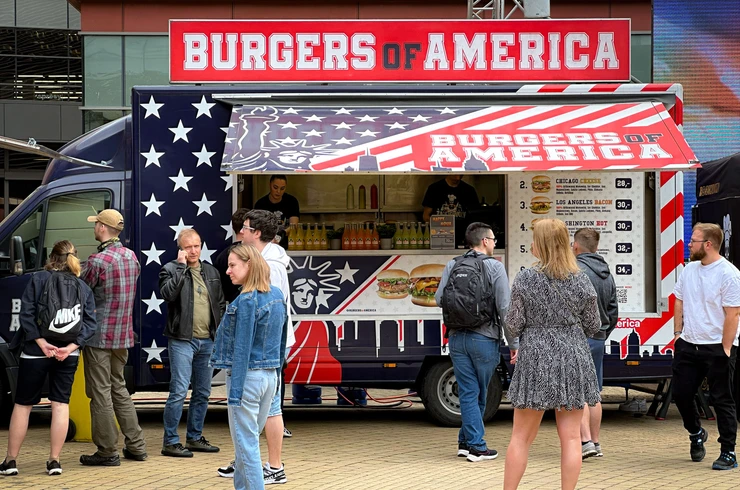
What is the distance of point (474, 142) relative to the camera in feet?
29.2

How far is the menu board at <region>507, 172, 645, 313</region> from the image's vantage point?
31.4 feet

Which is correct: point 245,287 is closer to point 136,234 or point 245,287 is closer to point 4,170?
point 136,234

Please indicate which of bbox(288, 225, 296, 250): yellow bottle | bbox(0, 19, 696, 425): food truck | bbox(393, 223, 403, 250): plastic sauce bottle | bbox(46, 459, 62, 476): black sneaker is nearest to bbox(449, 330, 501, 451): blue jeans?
bbox(0, 19, 696, 425): food truck

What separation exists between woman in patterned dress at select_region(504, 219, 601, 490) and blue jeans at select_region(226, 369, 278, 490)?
143cm

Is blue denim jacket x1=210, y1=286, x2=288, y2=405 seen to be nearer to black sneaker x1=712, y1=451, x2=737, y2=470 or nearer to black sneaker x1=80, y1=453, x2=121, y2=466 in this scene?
black sneaker x1=80, y1=453, x2=121, y2=466

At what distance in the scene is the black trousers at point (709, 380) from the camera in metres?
7.68

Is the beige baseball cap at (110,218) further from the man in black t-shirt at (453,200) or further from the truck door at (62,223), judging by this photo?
the man in black t-shirt at (453,200)

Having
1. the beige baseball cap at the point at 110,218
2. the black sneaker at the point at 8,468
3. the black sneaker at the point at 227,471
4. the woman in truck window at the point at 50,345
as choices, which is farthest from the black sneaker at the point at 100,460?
the beige baseball cap at the point at 110,218

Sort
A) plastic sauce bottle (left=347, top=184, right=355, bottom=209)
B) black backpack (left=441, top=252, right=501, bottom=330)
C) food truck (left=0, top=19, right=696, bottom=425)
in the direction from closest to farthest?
black backpack (left=441, top=252, right=501, bottom=330), food truck (left=0, top=19, right=696, bottom=425), plastic sauce bottle (left=347, top=184, right=355, bottom=209)

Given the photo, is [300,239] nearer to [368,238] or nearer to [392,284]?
[368,238]

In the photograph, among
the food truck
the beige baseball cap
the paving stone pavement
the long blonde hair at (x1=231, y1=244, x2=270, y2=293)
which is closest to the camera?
the long blonde hair at (x1=231, y1=244, x2=270, y2=293)

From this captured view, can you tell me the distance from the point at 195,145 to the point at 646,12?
1389 cm

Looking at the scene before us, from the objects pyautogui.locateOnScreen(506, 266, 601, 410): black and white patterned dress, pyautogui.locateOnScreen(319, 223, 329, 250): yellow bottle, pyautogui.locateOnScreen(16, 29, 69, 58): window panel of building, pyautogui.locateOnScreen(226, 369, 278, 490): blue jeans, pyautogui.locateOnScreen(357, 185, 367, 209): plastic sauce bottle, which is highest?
pyautogui.locateOnScreen(16, 29, 69, 58): window panel of building

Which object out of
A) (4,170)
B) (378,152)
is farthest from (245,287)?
(4,170)
